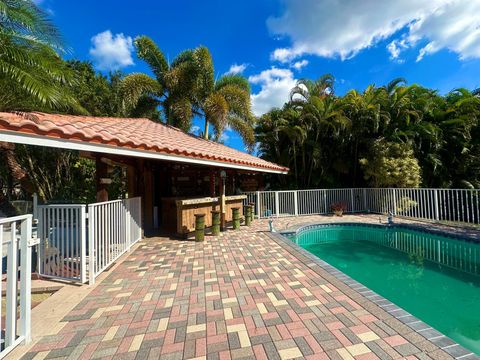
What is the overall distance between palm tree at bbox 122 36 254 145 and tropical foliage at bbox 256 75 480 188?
9.54ft

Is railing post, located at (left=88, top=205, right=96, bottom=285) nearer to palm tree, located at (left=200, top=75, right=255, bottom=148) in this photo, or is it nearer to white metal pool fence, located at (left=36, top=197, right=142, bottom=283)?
white metal pool fence, located at (left=36, top=197, right=142, bottom=283)

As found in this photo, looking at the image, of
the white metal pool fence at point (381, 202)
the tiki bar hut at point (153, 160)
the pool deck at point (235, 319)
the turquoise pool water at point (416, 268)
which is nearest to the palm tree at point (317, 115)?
the white metal pool fence at point (381, 202)

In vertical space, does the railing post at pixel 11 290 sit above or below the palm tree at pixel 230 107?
below

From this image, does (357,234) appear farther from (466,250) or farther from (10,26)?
(10,26)

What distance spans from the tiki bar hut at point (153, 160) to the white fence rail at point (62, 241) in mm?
1185

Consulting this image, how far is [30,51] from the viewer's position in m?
6.20

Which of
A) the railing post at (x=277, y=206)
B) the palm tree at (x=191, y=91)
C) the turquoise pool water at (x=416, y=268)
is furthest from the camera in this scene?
the railing post at (x=277, y=206)

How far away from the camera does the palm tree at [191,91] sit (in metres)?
11.0

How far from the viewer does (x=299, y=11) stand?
9.02 meters

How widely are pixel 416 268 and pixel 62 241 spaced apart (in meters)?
7.91

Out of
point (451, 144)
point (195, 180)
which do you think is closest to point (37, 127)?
point (195, 180)

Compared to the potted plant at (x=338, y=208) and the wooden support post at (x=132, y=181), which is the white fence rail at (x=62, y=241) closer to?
the wooden support post at (x=132, y=181)

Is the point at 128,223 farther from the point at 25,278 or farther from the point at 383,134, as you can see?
the point at 383,134

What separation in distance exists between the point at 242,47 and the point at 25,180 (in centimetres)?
1229
